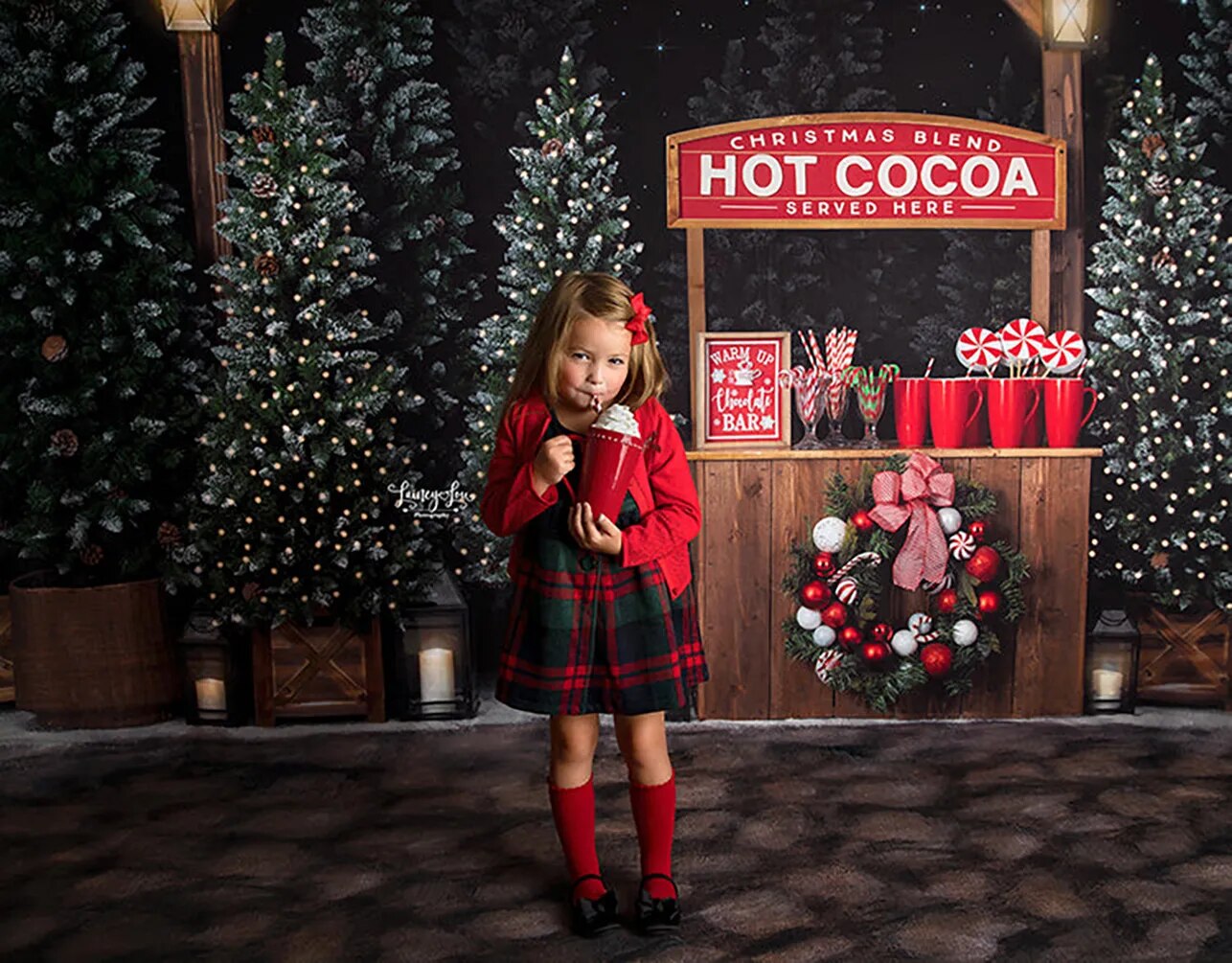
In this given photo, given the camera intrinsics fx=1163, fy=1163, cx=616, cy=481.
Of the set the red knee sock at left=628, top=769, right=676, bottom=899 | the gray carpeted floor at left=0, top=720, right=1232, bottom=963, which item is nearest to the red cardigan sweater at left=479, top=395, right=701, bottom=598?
the red knee sock at left=628, top=769, right=676, bottom=899

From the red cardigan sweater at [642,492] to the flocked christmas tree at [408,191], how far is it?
194 cm

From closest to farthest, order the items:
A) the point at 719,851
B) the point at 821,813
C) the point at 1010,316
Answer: the point at 719,851 → the point at 821,813 → the point at 1010,316

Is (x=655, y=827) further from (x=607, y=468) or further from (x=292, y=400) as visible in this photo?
(x=292, y=400)

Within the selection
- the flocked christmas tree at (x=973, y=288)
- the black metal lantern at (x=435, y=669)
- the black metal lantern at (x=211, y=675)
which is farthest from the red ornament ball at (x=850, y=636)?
the black metal lantern at (x=211, y=675)

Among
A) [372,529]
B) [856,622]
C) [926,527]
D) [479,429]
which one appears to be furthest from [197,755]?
[926,527]

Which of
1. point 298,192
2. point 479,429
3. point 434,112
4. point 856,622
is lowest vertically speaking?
point 856,622

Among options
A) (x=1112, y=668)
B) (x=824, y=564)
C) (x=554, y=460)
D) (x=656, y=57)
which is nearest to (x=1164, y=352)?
(x=1112, y=668)

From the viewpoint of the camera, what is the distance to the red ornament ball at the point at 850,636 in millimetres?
4336

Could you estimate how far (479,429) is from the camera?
14.5 ft

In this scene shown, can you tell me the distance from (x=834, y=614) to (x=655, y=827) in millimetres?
1711

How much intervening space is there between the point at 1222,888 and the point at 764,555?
1.87m

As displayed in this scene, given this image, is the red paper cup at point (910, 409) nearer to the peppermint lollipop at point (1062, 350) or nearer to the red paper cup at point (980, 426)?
the red paper cup at point (980, 426)

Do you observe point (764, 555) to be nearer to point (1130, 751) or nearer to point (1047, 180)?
point (1130, 751)

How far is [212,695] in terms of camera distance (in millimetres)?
4480
